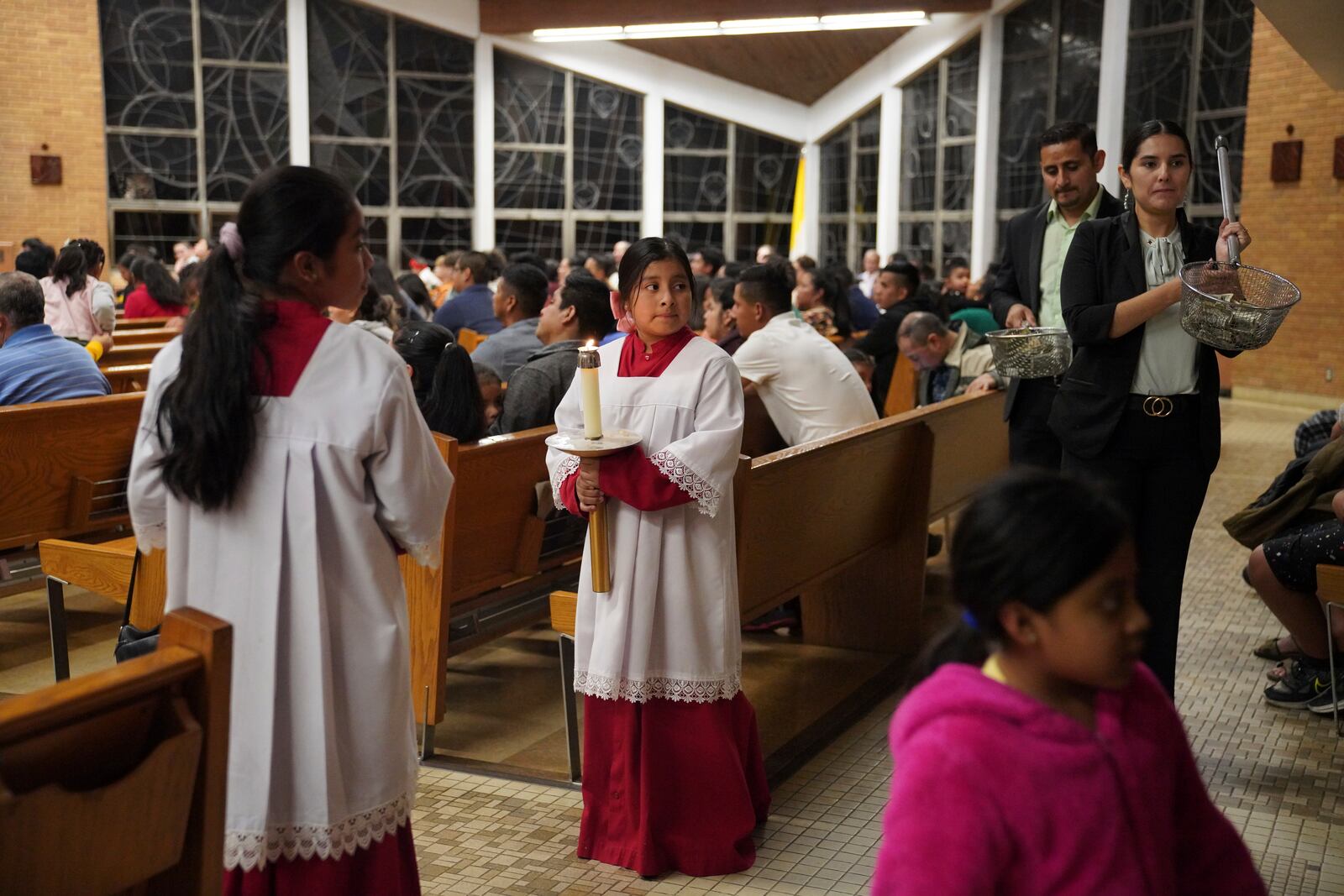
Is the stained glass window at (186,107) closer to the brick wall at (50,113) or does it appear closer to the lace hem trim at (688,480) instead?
the brick wall at (50,113)

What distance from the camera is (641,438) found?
9.48 feet

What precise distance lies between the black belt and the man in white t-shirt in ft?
5.98

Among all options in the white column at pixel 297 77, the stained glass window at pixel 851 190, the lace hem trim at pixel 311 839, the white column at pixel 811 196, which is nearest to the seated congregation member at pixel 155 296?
the white column at pixel 297 77

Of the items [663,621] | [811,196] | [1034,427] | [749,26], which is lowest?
[663,621]

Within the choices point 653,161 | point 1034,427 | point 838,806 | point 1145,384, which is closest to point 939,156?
point 653,161

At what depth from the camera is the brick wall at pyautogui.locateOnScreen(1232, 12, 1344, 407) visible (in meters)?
11.4

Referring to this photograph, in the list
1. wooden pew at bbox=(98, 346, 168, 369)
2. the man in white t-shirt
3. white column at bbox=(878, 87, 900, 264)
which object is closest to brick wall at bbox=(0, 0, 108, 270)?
wooden pew at bbox=(98, 346, 168, 369)

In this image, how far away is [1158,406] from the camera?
308cm

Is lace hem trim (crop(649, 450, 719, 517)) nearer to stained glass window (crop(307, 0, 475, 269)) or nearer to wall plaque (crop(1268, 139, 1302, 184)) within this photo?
wall plaque (crop(1268, 139, 1302, 184))

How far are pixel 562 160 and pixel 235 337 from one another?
16.4m

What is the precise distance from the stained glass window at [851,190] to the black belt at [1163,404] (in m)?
15.1

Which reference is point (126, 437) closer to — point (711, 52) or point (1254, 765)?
point (1254, 765)

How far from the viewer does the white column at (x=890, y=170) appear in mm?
17250

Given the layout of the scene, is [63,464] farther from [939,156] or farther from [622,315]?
[939,156]
